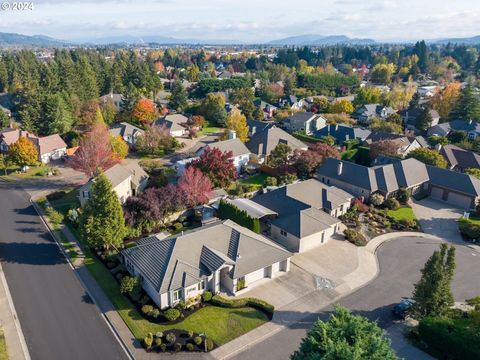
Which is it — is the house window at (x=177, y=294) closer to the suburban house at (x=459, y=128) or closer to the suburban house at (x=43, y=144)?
the suburban house at (x=43, y=144)

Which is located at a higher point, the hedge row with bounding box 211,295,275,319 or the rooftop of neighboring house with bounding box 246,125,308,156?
the rooftop of neighboring house with bounding box 246,125,308,156

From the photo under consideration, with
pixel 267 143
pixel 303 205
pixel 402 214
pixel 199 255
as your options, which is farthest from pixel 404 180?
pixel 199 255

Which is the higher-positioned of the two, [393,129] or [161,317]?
[393,129]

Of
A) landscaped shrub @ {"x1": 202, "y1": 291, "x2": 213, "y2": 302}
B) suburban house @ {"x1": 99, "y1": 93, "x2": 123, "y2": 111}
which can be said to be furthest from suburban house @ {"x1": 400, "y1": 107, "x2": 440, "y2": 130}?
landscaped shrub @ {"x1": 202, "y1": 291, "x2": 213, "y2": 302}

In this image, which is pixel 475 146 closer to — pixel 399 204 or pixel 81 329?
pixel 399 204

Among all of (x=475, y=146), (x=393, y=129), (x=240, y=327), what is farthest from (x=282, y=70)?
(x=240, y=327)

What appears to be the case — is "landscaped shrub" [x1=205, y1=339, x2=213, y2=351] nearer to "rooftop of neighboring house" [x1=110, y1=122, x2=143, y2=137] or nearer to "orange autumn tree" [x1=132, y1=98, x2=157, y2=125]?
"rooftop of neighboring house" [x1=110, y1=122, x2=143, y2=137]

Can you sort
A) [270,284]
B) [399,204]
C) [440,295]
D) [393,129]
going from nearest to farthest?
[440,295], [270,284], [399,204], [393,129]

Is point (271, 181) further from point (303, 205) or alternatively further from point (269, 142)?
point (269, 142)
